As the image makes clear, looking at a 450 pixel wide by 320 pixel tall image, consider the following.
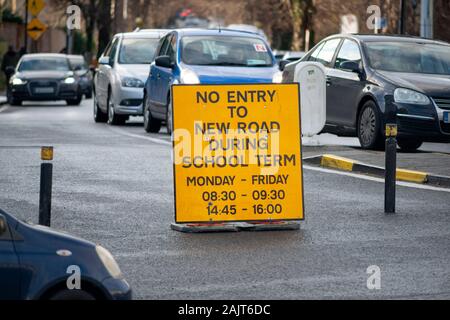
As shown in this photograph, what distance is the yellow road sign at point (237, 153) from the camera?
1259cm

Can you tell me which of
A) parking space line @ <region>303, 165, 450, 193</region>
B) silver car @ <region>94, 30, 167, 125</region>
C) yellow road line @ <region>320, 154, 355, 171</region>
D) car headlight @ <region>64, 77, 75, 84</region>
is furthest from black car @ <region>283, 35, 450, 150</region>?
car headlight @ <region>64, 77, 75, 84</region>

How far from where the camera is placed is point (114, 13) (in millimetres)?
79562

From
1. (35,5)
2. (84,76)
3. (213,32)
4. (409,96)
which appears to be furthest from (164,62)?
(35,5)

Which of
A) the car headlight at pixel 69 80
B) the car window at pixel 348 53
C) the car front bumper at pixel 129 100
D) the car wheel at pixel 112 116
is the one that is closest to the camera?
the car window at pixel 348 53

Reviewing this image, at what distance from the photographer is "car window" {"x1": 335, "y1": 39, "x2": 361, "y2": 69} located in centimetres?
2139

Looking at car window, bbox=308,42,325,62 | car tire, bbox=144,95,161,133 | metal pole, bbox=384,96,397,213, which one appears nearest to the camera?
metal pole, bbox=384,96,397,213

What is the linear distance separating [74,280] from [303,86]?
1378cm

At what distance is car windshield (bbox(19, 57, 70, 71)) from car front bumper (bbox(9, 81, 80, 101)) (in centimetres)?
107

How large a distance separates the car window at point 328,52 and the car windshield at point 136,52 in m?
6.78

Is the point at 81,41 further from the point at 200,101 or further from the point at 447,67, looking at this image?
the point at 200,101

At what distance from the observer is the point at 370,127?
66.6ft

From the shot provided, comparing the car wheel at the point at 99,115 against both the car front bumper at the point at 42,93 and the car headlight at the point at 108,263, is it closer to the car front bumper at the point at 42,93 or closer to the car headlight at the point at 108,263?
the car front bumper at the point at 42,93

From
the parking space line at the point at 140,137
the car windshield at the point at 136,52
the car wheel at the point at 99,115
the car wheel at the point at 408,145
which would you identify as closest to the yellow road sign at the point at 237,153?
the car wheel at the point at 408,145

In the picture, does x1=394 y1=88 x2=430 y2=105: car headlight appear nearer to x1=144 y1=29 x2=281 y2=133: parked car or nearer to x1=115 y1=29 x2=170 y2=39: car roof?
x1=144 y1=29 x2=281 y2=133: parked car
